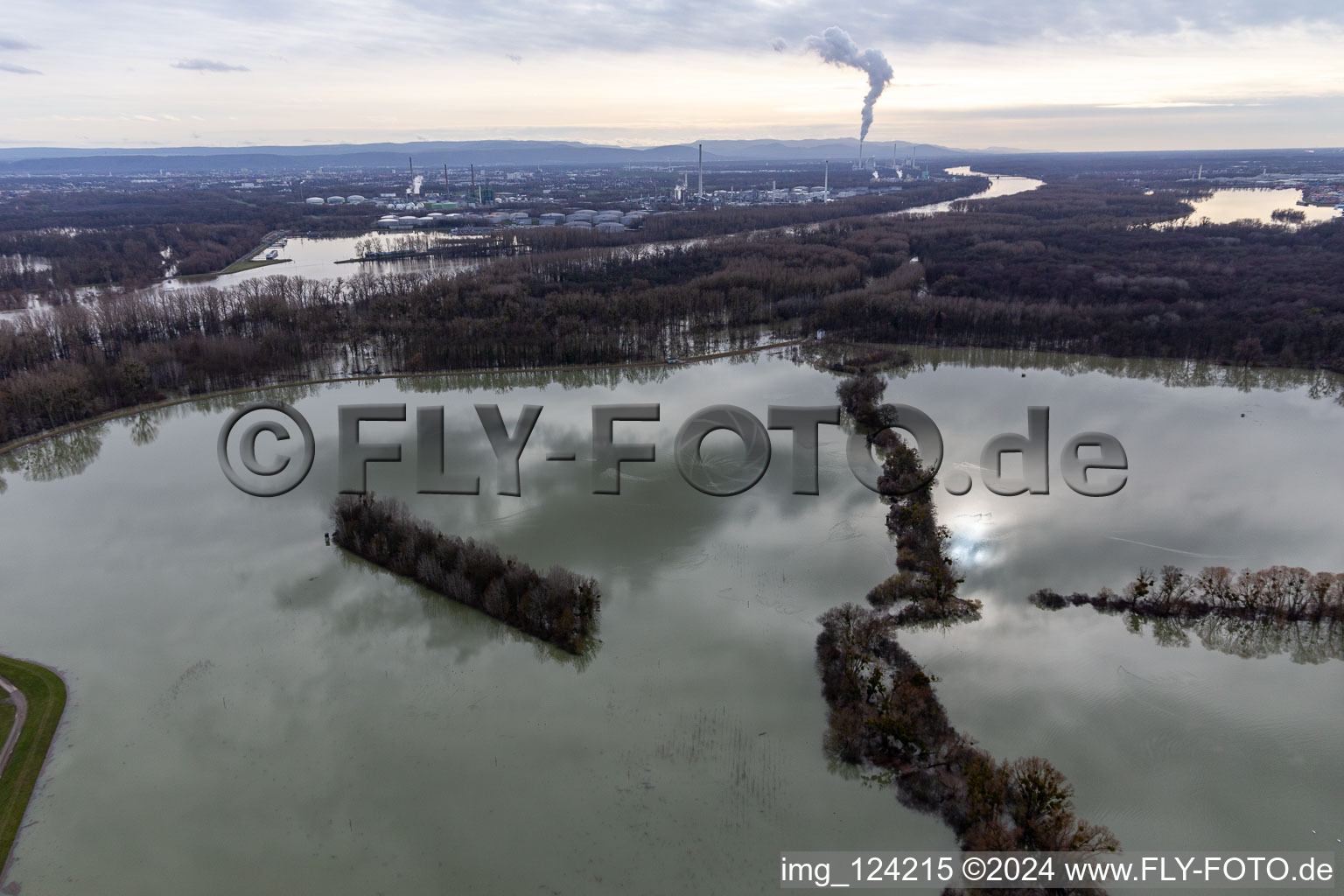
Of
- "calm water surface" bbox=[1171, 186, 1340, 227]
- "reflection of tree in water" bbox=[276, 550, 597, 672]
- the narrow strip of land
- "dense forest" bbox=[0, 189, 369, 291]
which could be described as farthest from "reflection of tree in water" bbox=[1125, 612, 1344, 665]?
"calm water surface" bbox=[1171, 186, 1340, 227]

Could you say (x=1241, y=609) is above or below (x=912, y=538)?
below

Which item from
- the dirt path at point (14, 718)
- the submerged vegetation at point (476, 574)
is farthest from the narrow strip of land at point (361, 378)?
the dirt path at point (14, 718)

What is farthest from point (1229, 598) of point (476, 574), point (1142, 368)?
point (1142, 368)

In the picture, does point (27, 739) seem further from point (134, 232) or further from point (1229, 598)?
point (134, 232)

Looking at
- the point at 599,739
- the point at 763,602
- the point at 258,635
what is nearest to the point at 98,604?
the point at 258,635

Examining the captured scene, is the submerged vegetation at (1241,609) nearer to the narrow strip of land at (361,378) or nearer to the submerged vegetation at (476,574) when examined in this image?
the submerged vegetation at (476,574)
